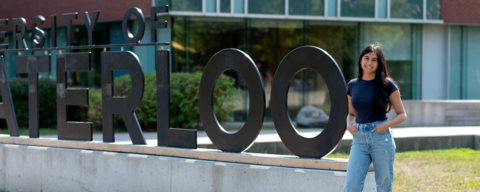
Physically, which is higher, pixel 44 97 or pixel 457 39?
pixel 457 39

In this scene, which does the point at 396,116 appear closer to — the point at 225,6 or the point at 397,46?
the point at 225,6

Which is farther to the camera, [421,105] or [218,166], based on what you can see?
[421,105]

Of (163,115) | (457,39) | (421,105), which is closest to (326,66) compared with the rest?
(163,115)

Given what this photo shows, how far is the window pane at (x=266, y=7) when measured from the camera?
13.8m

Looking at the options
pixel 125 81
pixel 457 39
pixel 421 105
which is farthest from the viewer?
pixel 457 39

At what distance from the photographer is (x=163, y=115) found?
216 inches

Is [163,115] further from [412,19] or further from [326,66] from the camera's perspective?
[412,19]

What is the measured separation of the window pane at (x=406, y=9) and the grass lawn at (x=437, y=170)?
7.12 m

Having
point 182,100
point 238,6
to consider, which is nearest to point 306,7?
point 238,6

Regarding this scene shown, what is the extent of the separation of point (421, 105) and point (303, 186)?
9277 mm

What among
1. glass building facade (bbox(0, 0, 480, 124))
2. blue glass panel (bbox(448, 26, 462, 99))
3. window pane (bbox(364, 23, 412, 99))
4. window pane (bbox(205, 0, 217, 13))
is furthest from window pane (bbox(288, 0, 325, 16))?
blue glass panel (bbox(448, 26, 462, 99))

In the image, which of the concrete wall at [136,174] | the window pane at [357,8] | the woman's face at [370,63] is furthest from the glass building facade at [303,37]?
the woman's face at [370,63]

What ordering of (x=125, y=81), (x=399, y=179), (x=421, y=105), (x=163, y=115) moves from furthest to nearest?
(x=421, y=105), (x=125, y=81), (x=399, y=179), (x=163, y=115)

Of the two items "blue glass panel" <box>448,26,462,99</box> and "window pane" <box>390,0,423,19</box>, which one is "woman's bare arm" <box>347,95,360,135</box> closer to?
"window pane" <box>390,0,423,19</box>
